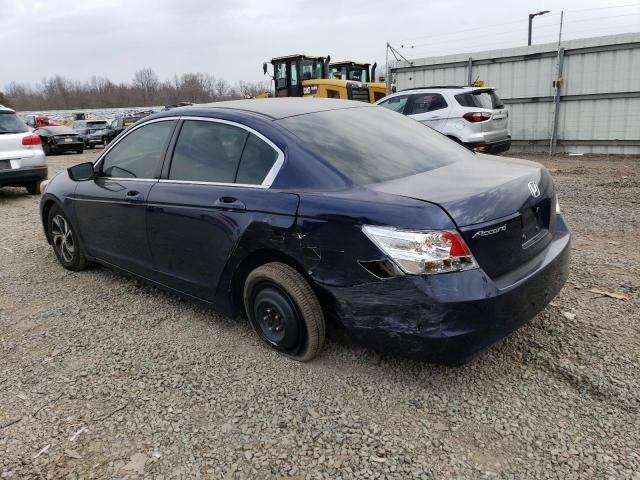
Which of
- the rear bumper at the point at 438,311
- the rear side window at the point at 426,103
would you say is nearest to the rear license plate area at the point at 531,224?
the rear bumper at the point at 438,311

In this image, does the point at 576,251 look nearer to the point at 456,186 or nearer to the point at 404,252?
the point at 456,186

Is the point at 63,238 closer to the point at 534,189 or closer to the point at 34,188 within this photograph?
the point at 534,189

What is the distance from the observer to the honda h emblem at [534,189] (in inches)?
117

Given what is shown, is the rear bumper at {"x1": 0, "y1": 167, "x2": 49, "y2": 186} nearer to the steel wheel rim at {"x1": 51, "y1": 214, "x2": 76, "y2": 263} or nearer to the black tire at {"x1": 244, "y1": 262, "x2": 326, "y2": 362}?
the steel wheel rim at {"x1": 51, "y1": 214, "x2": 76, "y2": 263}

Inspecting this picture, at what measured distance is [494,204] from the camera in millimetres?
2691

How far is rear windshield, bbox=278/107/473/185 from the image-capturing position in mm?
3047

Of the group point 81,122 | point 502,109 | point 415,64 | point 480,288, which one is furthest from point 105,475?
point 81,122

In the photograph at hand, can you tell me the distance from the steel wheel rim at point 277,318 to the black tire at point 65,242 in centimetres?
242

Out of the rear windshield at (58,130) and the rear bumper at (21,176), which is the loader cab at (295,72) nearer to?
the rear bumper at (21,176)

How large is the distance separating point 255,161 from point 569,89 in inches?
491

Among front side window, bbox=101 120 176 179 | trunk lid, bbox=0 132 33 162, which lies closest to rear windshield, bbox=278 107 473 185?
front side window, bbox=101 120 176 179

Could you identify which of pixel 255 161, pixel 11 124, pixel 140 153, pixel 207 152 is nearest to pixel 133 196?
Answer: pixel 140 153

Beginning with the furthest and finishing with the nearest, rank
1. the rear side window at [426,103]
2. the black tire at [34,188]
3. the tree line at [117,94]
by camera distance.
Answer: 1. the tree line at [117,94]
2. the rear side window at [426,103]
3. the black tire at [34,188]

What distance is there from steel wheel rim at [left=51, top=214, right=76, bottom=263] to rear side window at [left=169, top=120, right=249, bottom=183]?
6.13 feet
